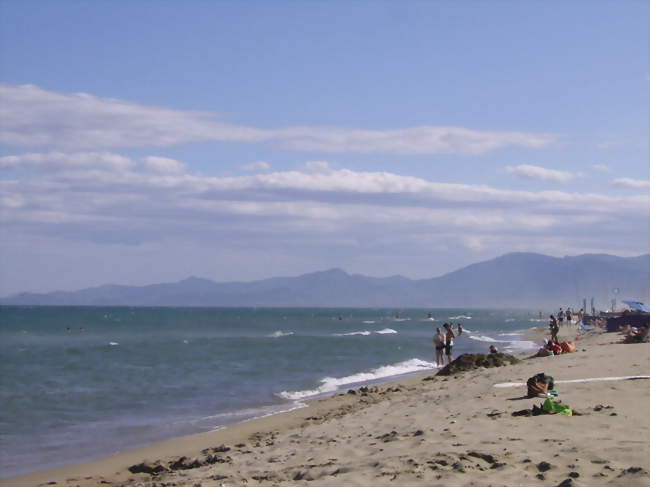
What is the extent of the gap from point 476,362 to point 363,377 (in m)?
8.04

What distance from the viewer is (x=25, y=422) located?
18062mm

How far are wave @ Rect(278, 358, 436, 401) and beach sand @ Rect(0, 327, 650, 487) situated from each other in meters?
6.00

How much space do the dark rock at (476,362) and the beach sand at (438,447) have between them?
405 cm

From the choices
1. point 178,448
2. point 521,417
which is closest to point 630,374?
point 521,417

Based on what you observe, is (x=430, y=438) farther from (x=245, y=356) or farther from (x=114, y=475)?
(x=245, y=356)

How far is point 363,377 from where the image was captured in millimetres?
27781

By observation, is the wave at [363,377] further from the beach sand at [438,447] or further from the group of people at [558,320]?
the beach sand at [438,447]

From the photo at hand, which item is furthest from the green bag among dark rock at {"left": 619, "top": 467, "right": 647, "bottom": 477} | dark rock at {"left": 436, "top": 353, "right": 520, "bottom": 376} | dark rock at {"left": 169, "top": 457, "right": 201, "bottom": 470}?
dark rock at {"left": 436, "top": 353, "right": 520, "bottom": 376}

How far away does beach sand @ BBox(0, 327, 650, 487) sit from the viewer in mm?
7273

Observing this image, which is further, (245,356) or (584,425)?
(245,356)

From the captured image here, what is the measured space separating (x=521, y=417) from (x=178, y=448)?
662cm

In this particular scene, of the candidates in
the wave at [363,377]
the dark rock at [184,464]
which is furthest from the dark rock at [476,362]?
the dark rock at [184,464]

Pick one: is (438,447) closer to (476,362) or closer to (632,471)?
(632,471)

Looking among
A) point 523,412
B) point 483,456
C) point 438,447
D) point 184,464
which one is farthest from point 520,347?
point 483,456
